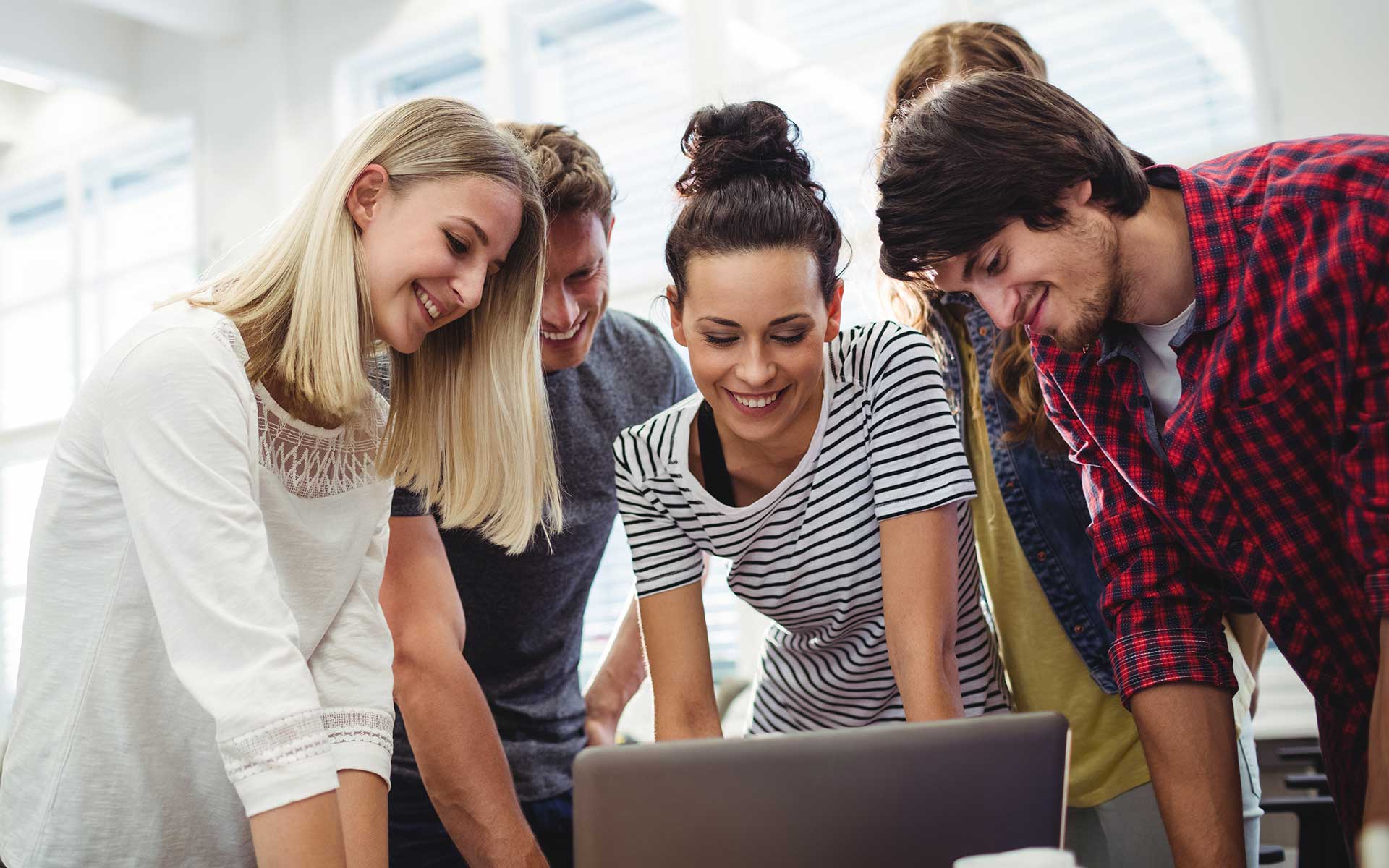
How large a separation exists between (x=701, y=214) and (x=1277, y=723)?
2.62m

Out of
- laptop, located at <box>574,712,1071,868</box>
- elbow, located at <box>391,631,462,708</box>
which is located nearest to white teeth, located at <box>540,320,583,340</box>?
elbow, located at <box>391,631,462,708</box>

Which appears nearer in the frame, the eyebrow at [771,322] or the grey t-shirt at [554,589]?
the eyebrow at [771,322]

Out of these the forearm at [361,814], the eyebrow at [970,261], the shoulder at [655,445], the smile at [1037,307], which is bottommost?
the forearm at [361,814]

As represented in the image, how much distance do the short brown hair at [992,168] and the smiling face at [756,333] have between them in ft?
0.47

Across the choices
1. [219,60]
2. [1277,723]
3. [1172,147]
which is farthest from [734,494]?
[219,60]

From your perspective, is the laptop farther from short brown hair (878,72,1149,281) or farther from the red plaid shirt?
short brown hair (878,72,1149,281)

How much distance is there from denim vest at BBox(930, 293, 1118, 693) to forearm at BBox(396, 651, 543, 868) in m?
0.82

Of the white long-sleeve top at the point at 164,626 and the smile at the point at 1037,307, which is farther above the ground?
the smile at the point at 1037,307

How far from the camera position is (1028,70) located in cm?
177

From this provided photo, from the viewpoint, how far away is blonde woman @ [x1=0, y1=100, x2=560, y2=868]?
104 cm

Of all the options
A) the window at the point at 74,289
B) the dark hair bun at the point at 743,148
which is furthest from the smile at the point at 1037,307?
the window at the point at 74,289

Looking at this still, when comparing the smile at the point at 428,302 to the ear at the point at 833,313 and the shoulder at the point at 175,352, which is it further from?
the ear at the point at 833,313

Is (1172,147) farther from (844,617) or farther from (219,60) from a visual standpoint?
(219,60)

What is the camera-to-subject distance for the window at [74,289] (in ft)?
19.6
